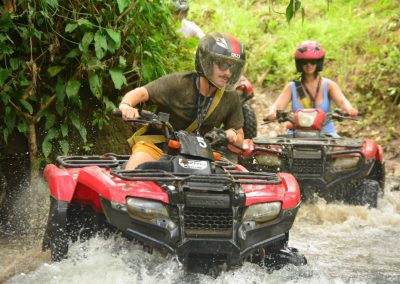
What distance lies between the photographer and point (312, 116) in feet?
28.9

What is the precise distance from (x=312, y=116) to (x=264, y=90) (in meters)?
6.60

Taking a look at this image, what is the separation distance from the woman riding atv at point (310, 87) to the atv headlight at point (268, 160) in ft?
3.90

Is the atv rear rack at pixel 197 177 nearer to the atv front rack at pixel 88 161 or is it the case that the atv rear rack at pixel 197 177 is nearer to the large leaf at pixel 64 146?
the atv front rack at pixel 88 161

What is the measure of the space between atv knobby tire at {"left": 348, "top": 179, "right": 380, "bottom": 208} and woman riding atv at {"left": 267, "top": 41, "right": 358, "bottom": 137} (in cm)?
119

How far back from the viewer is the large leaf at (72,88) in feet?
21.7

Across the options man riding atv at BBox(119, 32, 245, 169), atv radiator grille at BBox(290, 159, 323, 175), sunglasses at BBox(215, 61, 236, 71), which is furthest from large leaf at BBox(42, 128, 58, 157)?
atv radiator grille at BBox(290, 159, 323, 175)

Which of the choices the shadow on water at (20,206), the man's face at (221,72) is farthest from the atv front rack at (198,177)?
the shadow on water at (20,206)

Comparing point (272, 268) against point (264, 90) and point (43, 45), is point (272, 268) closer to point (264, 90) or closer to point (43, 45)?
point (43, 45)

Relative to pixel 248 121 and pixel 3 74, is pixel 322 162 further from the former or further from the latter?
pixel 3 74

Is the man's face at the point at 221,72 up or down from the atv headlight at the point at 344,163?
up

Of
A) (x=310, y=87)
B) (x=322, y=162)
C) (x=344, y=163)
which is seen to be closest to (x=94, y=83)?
(x=322, y=162)

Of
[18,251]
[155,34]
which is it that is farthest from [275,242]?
[155,34]

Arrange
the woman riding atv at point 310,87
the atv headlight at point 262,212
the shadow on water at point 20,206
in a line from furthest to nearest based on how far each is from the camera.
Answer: the woman riding atv at point 310,87, the shadow on water at point 20,206, the atv headlight at point 262,212

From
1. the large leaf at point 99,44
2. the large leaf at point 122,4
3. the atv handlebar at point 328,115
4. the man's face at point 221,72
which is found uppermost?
the large leaf at point 122,4
